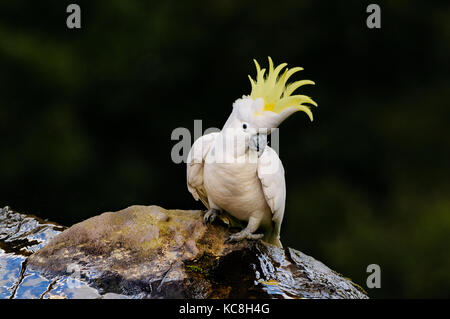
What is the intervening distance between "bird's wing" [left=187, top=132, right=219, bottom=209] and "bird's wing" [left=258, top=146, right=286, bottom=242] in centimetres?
27

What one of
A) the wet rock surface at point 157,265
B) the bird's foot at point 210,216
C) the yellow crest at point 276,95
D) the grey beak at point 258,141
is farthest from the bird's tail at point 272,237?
the yellow crest at point 276,95

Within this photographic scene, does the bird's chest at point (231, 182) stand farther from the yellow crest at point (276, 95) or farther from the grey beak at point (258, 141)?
the yellow crest at point (276, 95)

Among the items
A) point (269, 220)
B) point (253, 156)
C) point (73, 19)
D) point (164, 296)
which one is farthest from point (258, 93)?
point (73, 19)

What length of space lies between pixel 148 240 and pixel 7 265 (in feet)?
2.16

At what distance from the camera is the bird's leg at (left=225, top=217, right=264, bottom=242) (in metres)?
2.44

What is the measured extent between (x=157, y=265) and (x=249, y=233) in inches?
19.8

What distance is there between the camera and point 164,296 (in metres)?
2.03

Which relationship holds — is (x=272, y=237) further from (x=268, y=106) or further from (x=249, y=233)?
(x=268, y=106)

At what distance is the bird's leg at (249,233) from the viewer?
7.99ft

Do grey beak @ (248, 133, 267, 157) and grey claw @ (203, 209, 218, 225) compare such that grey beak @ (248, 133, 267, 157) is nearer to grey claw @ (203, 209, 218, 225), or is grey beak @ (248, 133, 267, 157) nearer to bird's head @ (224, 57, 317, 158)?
bird's head @ (224, 57, 317, 158)

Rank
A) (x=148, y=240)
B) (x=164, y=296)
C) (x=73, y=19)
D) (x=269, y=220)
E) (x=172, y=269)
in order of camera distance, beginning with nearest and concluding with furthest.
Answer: (x=164, y=296) → (x=172, y=269) → (x=148, y=240) → (x=269, y=220) → (x=73, y=19)

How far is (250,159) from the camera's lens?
2295 mm

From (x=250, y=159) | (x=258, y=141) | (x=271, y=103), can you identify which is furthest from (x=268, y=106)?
(x=250, y=159)

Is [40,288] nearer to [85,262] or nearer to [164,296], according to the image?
[85,262]
